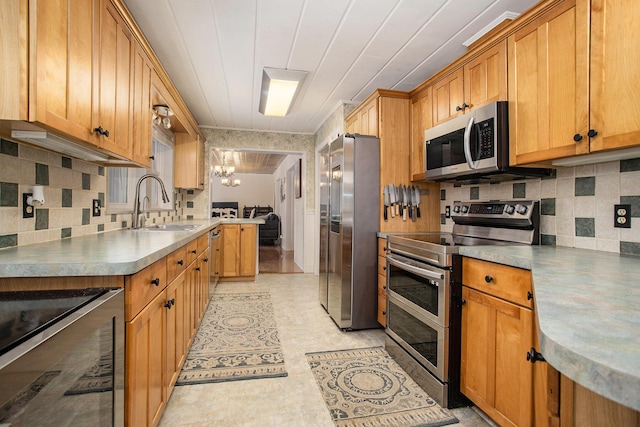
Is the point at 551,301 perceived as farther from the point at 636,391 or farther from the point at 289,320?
the point at 289,320

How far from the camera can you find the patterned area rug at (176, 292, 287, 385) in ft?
6.95

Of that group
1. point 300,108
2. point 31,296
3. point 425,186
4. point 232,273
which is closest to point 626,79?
point 425,186

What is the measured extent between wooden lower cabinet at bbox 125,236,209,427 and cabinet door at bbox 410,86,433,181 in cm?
198

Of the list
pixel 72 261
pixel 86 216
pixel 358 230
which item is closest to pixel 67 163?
pixel 86 216

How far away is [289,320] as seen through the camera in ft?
10.3

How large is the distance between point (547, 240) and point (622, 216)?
426 millimetres

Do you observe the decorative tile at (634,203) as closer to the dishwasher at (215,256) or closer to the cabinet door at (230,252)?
the dishwasher at (215,256)

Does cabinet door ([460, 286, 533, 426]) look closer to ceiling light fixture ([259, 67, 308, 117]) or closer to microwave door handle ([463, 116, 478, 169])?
microwave door handle ([463, 116, 478, 169])

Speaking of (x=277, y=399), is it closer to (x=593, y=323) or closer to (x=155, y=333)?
(x=155, y=333)

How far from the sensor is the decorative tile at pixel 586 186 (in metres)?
1.76

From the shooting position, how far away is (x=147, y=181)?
131 inches

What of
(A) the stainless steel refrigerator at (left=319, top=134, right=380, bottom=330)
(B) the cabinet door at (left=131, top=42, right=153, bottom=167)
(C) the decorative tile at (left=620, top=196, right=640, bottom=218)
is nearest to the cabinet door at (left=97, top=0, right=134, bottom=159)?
(B) the cabinet door at (left=131, top=42, right=153, bottom=167)

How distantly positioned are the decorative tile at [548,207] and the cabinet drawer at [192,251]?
2304 millimetres

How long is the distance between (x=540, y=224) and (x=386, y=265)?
1.10 metres
